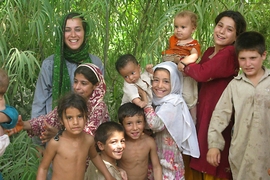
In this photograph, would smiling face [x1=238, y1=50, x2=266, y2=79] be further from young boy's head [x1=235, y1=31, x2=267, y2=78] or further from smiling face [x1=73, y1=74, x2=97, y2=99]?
smiling face [x1=73, y1=74, x2=97, y2=99]

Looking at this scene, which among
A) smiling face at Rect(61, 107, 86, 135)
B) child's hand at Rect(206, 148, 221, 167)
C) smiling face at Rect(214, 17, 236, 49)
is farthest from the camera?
smiling face at Rect(214, 17, 236, 49)

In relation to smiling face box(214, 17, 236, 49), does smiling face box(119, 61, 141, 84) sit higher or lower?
lower

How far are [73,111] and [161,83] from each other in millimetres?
665

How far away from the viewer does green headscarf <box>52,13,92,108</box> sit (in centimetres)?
296

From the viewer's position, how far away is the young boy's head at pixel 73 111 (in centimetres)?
251

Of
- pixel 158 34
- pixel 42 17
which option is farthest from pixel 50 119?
pixel 158 34

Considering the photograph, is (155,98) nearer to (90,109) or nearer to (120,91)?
(90,109)

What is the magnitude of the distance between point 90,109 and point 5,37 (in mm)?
805

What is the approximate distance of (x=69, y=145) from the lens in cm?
258

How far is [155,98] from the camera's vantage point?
2969 mm

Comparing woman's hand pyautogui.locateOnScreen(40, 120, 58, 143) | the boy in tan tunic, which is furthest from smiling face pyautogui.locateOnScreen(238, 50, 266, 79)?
woman's hand pyautogui.locateOnScreen(40, 120, 58, 143)

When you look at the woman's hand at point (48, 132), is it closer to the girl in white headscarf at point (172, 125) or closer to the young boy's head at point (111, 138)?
the young boy's head at point (111, 138)

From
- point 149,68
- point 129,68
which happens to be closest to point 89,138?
point 129,68

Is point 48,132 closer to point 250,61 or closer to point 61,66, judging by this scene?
point 61,66
